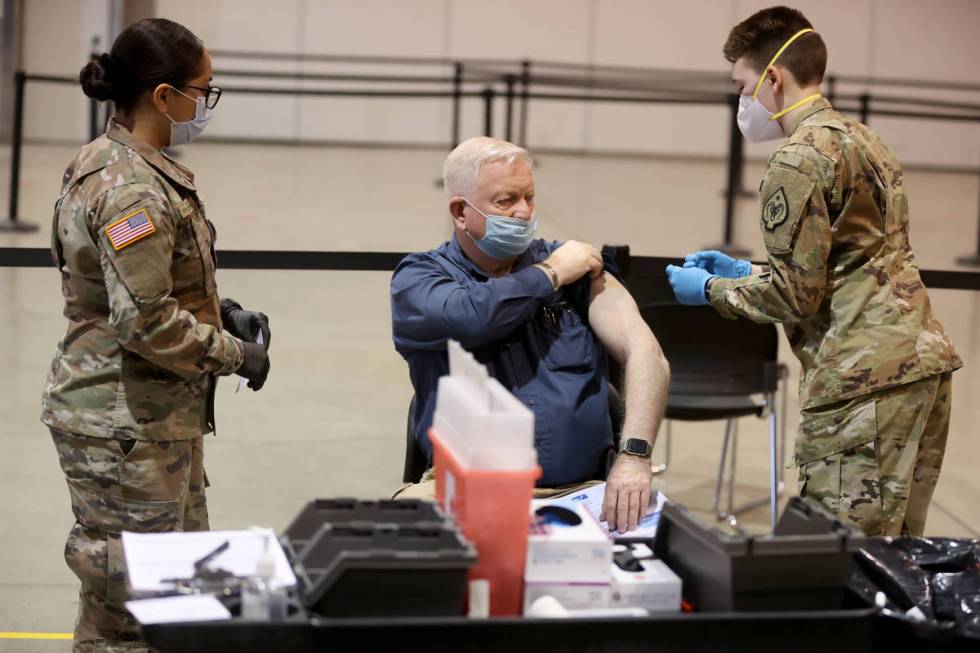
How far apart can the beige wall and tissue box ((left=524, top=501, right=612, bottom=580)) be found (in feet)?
A: 42.8

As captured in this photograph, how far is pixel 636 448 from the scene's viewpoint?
270cm

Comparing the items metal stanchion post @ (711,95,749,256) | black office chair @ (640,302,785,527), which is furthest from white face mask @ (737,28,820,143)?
metal stanchion post @ (711,95,749,256)

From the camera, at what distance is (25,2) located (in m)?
13.7

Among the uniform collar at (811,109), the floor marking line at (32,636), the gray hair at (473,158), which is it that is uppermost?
the uniform collar at (811,109)

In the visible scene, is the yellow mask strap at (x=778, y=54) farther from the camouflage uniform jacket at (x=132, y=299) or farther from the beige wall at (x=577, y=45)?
the beige wall at (x=577, y=45)

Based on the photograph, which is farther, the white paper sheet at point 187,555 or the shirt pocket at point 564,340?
the shirt pocket at point 564,340

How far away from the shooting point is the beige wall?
14.4m

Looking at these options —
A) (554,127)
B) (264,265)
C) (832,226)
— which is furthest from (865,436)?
(554,127)

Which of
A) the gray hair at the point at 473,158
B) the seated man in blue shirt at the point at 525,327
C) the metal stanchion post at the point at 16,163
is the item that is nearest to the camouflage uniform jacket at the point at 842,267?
the seated man in blue shirt at the point at 525,327

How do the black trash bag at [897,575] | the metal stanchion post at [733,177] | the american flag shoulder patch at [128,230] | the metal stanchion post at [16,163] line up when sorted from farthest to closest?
the metal stanchion post at [733,177]
the metal stanchion post at [16,163]
the american flag shoulder patch at [128,230]
the black trash bag at [897,575]

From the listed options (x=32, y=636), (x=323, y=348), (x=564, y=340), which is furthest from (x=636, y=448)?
(x=323, y=348)

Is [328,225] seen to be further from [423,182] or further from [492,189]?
[492,189]

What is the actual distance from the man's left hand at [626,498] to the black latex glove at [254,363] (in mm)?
744

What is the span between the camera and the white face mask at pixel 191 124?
262 cm
